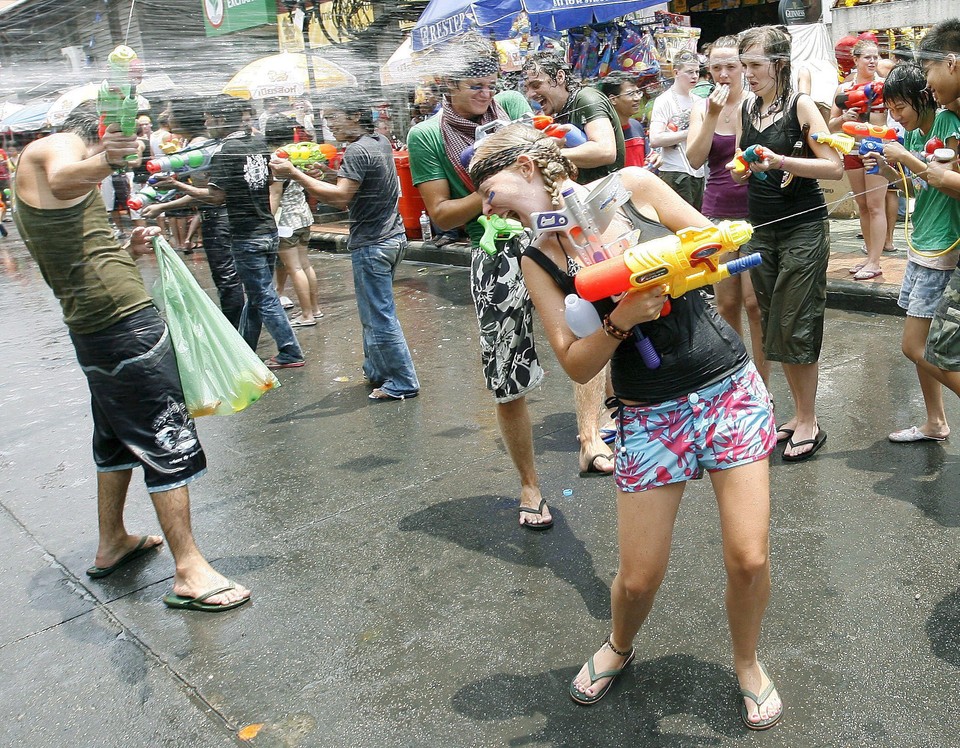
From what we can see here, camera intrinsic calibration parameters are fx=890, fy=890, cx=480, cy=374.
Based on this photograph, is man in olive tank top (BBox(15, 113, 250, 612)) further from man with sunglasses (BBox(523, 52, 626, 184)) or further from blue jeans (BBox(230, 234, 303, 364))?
blue jeans (BBox(230, 234, 303, 364))

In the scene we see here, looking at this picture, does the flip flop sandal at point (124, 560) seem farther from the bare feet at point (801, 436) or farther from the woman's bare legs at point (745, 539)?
the bare feet at point (801, 436)

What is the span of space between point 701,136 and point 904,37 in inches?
97.7

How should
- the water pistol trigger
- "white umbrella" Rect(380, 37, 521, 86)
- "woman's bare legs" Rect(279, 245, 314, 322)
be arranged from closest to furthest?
the water pistol trigger < "white umbrella" Rect(380, 37, 521, 86) < "woman's bare legs" Rect(279, 245, 314, 322)

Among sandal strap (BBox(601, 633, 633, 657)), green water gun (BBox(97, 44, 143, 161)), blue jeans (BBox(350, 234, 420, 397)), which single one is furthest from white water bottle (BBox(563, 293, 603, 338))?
blue jeans (BBox(350, 234, 420, 397))

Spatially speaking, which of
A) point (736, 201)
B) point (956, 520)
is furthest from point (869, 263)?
point (956, 520)

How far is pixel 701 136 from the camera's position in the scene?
14.4 feet

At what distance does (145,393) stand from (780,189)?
2799mm

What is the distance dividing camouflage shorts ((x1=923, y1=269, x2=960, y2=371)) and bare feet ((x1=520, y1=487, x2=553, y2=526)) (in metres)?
1.60

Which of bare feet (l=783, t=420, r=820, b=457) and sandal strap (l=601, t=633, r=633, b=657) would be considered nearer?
sandal strap (l=601, t=633, r=633, b=657)

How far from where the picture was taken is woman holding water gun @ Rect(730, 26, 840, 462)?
3781mm

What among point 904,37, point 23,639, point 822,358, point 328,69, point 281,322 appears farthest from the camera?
point 281,322

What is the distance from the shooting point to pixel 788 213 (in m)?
3.96

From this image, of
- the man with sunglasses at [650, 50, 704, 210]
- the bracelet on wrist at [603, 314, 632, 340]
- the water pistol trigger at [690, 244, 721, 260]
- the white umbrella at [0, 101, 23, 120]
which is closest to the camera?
the water pistol trigger at [690, 244, 721, 260]

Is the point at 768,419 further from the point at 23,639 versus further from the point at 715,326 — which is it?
the point at 23,639
